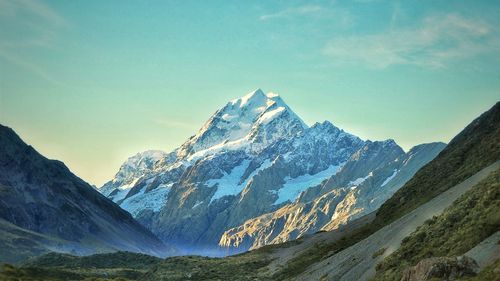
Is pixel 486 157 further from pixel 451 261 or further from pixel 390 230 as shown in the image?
pixel 451 261

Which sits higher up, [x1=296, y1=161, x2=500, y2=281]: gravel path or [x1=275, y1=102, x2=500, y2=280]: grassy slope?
[x1=275, y1=102, x2=500, y2=280]: grassy slope

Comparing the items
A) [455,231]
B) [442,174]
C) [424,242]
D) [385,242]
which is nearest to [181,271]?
[442,174]

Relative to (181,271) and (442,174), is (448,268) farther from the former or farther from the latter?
(181,271)

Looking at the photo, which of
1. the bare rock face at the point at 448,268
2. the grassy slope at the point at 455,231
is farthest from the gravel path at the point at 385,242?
the bare rock face at the point at 448,268

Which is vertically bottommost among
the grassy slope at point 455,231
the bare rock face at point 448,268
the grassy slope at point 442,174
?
the bare rock face at point 448,268

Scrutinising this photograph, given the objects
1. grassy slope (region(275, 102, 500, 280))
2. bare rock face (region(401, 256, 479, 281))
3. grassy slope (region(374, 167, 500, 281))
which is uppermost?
grassy slope (region(275, 102, 500, 280))

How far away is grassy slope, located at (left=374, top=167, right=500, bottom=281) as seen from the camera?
47000mm

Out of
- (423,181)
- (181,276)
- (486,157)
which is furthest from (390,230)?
(181,276)

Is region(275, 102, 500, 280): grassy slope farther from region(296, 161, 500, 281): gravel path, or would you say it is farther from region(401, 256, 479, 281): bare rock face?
region(401, 256, 479, 281): bare rock face

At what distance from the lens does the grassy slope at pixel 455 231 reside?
1850 inches

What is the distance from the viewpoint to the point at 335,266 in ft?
275

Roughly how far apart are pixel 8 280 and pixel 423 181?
69.9 metres

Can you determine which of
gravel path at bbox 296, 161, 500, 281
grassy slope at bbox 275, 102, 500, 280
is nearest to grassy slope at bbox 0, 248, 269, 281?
grassy slope at bbox 275, 102, 500, 280

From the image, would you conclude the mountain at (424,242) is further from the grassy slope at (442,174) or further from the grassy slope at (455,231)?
the grassy slope at (442,174)
